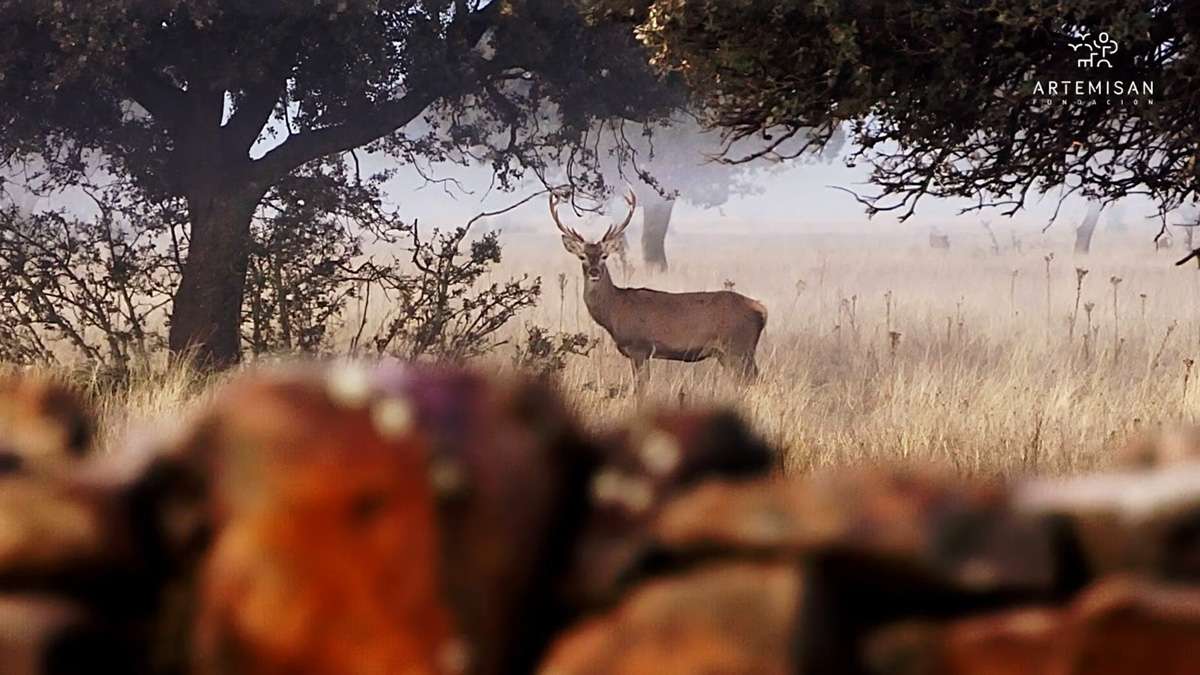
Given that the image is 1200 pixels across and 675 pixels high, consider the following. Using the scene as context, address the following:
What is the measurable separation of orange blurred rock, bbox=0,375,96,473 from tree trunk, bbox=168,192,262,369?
10.3 m

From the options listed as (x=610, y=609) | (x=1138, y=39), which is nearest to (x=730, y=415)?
(x=610, y=609)

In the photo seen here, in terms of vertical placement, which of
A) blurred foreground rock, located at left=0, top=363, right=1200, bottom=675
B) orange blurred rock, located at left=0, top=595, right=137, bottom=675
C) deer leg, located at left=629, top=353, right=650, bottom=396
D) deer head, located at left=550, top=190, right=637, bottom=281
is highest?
deer head, located at left=550, top=190, right=637, bottom=281

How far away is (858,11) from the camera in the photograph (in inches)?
257

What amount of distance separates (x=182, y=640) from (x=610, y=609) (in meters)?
0.43

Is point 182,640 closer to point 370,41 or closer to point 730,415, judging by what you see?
point 730,415

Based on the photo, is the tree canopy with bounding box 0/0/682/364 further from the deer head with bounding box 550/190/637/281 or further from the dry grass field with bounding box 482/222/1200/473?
the dry grass field with bounding box 482/222/1200/473

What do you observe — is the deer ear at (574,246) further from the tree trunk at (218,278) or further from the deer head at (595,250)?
the tree trunk at (218,278)

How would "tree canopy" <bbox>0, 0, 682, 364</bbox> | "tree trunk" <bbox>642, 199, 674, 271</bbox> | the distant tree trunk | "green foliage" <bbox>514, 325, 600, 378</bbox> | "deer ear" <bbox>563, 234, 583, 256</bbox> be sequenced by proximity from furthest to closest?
"tree trunk" <bbox>642, 199, 674, 271</bbox> < the distant tree trunk < "deer ear" <bbox>563, 234, 583, 256</bbox> < "tree canopy" <bbox>0, 0, 682, 364</bbox> < "green foliage" <bbox>514, 325, 600, 378</bbox>

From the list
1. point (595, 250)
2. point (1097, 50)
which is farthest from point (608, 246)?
point (1097, 50)

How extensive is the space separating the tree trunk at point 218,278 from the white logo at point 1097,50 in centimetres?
737

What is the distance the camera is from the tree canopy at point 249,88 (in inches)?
438

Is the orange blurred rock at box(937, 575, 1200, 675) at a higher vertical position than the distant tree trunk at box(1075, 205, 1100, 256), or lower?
lower

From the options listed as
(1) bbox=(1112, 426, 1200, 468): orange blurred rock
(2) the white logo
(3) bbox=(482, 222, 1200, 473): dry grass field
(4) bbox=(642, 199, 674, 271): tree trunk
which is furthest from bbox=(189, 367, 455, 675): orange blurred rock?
(4) bbox=(642, 199, 674, 271): tree trunk

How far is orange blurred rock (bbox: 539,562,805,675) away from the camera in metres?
1.24
